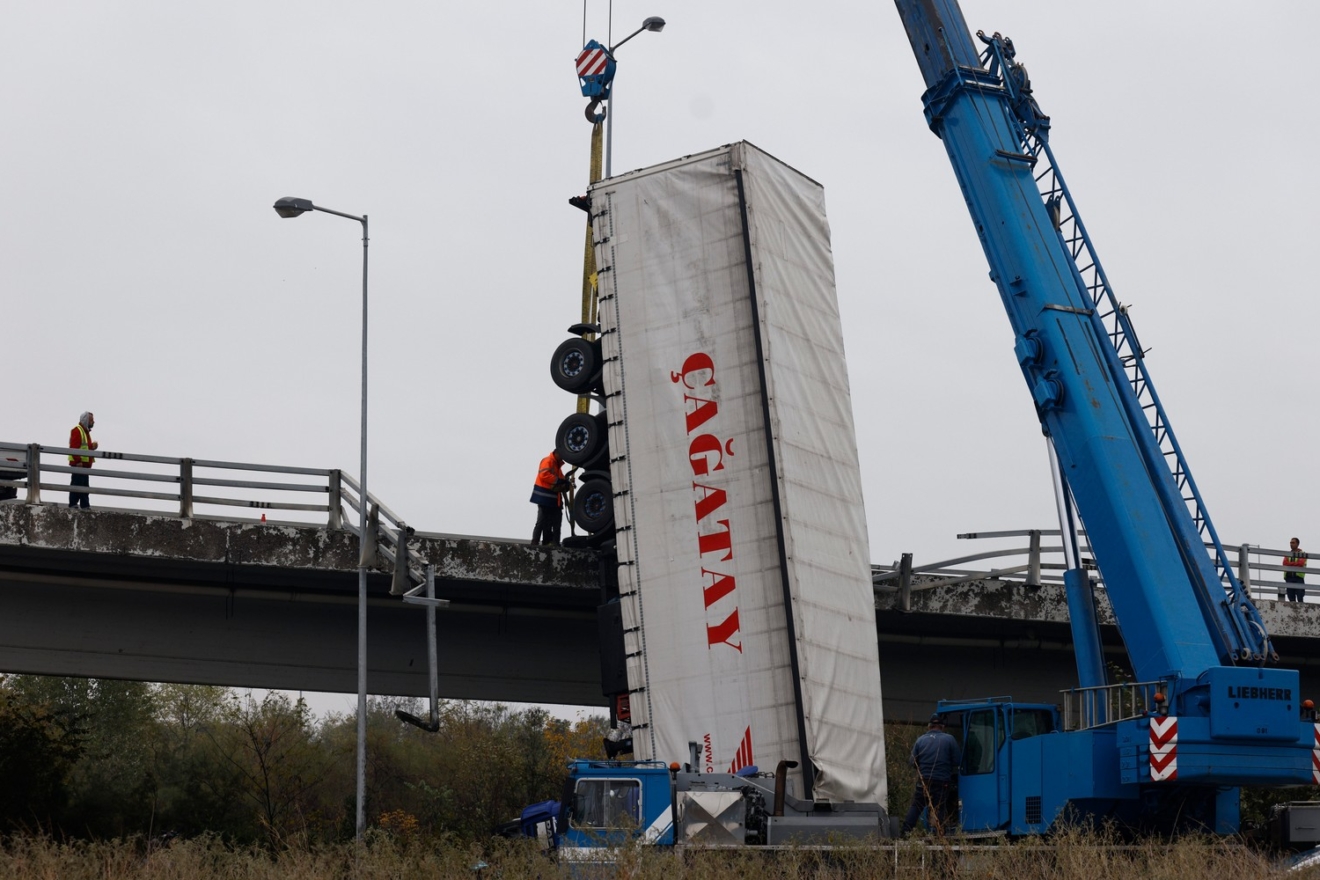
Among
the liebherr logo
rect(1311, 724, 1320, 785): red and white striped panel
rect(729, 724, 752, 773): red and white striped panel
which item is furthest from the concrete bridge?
rect(1311, 724, 1320, 785): red and white striped panel

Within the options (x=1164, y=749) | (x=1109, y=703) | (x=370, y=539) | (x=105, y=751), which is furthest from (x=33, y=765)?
(x=1164, y=749)

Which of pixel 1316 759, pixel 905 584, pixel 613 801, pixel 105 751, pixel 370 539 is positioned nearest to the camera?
pixel 1316 759

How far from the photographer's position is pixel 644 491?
16078mm

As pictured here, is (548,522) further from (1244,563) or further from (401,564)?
(1244,563)

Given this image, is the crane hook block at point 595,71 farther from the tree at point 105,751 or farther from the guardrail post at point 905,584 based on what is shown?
the tree at point 105,751

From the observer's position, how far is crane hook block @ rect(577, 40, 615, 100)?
82.3ft

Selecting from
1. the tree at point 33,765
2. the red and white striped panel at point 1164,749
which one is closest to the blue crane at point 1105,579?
the red and white striped panel at point 1164,749

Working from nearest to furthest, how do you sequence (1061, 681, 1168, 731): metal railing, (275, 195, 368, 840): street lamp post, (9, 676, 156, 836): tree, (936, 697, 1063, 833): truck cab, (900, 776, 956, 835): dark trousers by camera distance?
1. (1061, 681, 1168, 731): metal railing
2. (936, 697, 1063, 833): truck cab
3. (900, 776, 956, 835): dark trousers
4. (275, 195, 368, 840): street lamp post
5. (9, 676, 156, 836): tree

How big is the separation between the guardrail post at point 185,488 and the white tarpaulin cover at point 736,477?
613cm

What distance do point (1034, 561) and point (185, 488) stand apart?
12.3 m

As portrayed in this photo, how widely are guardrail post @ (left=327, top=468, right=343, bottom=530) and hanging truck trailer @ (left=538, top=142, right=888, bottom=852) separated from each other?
4.48 meters

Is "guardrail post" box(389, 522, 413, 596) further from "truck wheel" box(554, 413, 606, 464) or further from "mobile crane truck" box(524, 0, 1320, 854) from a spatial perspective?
"mobile crane truck" box(524, 0, 1320, 854)

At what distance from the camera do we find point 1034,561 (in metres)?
21.3

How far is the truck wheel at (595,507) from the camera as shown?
19.0 meters
